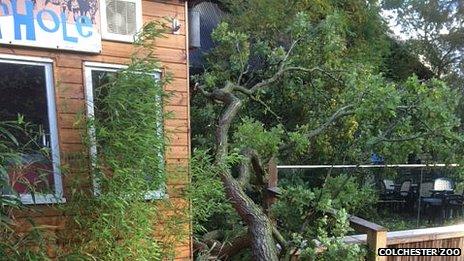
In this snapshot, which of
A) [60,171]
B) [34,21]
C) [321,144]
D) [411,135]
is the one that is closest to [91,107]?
[60,171]

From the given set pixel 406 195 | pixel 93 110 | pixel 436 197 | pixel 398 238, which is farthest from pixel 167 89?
pixel 436 197

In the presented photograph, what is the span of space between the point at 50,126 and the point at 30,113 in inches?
6.1

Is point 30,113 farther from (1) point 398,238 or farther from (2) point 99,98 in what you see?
(1) point 398,238

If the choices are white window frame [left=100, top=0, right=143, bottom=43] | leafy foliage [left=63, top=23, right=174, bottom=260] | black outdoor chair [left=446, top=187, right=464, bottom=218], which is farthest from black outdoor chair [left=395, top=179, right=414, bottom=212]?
white window frame [left=100, top=0, right=143, bottom=43]

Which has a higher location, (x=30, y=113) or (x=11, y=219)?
(x=30, y=113)

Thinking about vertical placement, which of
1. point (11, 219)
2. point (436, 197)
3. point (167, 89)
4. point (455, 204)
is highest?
point (167, 89)

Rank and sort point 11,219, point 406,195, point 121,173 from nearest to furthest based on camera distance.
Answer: point 11,219
point 121,173
point 406,195

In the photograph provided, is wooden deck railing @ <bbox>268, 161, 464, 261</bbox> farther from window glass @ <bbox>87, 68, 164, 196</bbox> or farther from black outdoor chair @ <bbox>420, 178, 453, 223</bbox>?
black outdoor chair @ <bbox>420, 178, 453, 223</bbox>

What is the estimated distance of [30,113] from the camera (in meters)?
2.59

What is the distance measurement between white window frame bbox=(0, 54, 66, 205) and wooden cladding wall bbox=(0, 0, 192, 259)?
30 mm

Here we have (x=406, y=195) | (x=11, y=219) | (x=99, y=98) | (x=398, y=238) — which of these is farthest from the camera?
(x=406, y=195)

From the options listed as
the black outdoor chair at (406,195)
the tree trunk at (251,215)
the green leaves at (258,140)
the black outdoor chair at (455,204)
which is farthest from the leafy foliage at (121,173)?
the black outdoor chair at (455,204)

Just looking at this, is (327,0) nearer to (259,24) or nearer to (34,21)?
(259,24)

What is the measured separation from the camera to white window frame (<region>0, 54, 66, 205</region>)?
8.23ft
